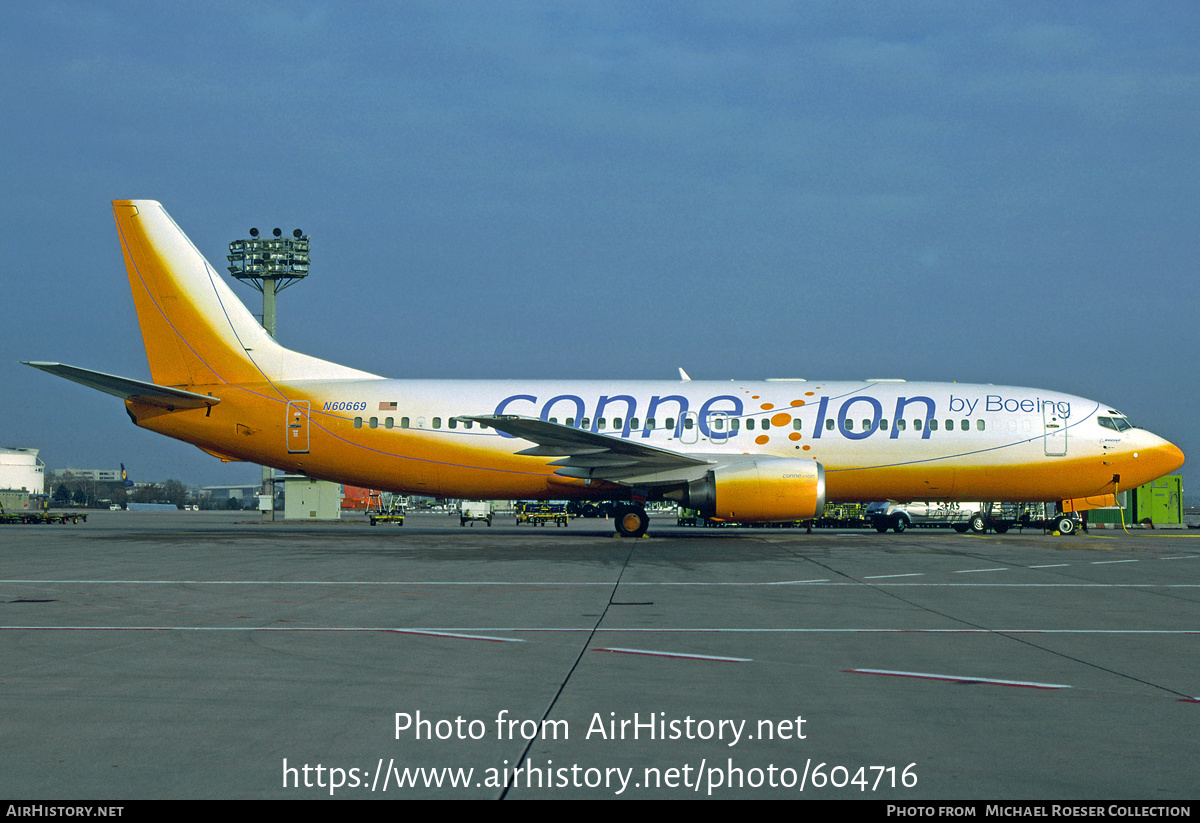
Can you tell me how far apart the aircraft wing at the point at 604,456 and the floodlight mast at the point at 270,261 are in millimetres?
52906

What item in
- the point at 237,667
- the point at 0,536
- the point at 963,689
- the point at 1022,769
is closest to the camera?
the point at 1022,769

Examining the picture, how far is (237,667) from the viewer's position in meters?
7.31

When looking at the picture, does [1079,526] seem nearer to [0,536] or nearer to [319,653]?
[319,653]

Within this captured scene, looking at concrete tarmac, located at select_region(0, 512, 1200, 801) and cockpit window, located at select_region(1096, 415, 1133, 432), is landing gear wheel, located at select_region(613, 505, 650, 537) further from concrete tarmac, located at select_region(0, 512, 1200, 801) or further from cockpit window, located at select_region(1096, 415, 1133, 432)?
cockpit window, located at select_region(1096, 415, 1133, 432)

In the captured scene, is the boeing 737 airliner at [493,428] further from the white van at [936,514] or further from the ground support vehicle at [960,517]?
the white van at [936,514]

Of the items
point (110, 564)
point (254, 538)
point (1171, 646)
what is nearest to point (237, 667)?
point (1171, 646)

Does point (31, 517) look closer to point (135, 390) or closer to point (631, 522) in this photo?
point (135, 390)

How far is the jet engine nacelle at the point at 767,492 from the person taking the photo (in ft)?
78.8

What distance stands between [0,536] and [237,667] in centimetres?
2475

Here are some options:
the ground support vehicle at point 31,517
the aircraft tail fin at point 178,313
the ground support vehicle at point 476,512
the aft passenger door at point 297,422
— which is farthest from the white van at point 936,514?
the ground support vehicle at point 31,517

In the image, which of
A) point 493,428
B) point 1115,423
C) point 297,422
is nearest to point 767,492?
point 493,428

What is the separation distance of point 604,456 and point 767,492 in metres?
4.34

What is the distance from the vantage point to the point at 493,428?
2619 cm

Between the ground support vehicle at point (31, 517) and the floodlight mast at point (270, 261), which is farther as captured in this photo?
the floodlight mast at point (270, 261)
